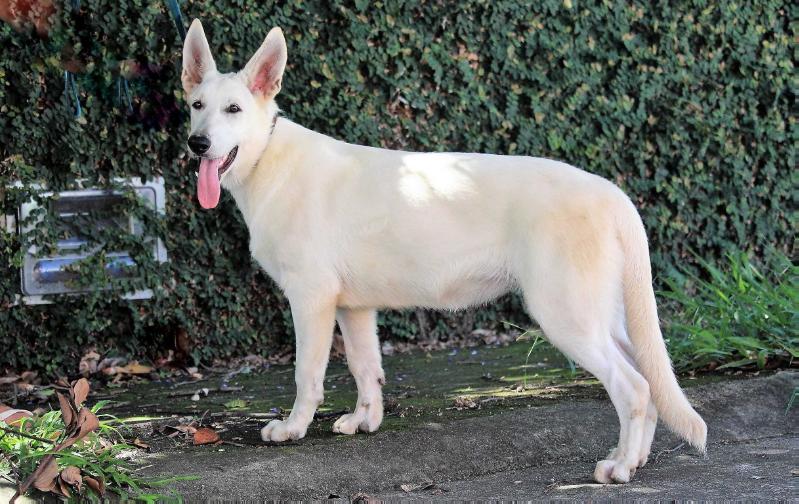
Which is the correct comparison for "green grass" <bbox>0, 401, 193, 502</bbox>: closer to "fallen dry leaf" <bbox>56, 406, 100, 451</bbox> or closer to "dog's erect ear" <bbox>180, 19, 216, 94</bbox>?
"fallen dry leaf" <bbox>56, 406, 100, 451</bbox>

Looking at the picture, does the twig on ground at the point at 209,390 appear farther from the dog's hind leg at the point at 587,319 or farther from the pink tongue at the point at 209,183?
the dog's hind leg at the point at 587,319

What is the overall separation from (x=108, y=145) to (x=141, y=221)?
→ 1.59 feet

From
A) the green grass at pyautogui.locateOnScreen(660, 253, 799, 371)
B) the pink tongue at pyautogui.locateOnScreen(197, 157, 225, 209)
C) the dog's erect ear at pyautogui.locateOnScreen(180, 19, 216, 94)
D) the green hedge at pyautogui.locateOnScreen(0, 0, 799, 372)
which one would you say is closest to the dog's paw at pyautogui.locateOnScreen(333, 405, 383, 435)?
the pink tongue at pyautogui.locateOnScreen(197, 157, 225, 209)

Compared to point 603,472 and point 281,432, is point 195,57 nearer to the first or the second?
point 281,432

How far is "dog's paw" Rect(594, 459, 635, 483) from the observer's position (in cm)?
402

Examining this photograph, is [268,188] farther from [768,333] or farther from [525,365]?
[768,333]

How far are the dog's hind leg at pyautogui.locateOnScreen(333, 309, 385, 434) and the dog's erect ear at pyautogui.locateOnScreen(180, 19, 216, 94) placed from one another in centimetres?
120

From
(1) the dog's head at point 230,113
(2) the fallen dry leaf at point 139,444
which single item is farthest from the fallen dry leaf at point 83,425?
(1) the dog's head at point 230,113

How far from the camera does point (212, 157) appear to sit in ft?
14.8

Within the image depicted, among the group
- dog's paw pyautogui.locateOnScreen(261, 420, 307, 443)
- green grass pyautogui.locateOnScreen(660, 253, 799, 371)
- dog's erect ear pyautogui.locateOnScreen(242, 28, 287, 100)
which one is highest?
dog's erect ear pyautogui.locateOnScreen(242, 28, 287, 100)

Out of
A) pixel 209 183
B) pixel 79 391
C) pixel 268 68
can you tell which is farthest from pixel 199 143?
pixel 79 391

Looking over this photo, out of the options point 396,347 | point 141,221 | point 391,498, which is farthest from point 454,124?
point 391,498

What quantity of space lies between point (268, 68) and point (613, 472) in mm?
2185

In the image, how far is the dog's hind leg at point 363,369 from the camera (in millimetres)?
4617
